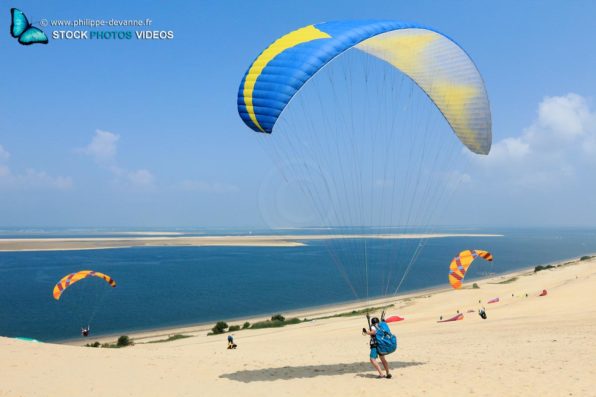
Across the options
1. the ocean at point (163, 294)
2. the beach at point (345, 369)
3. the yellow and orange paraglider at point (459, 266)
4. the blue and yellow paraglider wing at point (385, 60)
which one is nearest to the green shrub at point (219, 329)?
the ocean at point (163, 294)

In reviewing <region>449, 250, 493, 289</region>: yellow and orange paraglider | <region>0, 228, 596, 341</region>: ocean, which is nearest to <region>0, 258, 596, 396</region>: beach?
<region>0, 228, 596, 341</region>: ocean

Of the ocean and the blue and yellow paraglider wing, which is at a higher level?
the ocean

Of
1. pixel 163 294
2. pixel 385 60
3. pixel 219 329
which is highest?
pixel 163 294

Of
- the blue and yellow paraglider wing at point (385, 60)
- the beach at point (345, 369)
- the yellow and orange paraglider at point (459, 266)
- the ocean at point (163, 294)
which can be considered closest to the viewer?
the beach at point (345, 369)

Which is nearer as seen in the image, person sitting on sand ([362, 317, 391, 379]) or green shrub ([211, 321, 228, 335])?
person sitting on sand ([362, 317, 391, 379])

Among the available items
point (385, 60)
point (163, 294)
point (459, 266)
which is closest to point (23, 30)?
point (385, 60)

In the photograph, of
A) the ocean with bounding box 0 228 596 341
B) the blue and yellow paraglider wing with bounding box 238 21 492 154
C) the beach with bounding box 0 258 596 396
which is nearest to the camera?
the beach with bounding box 0 258 596 396

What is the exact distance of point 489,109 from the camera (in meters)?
12.9

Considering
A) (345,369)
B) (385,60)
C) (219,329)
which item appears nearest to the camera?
(345,369)

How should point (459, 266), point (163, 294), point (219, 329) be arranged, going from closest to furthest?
point (459, 266)
point (219, 329)
point (163, 294)

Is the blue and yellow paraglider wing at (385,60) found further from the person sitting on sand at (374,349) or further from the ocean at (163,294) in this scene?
the ocean at (163,294)

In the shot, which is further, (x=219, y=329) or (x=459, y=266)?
(x=219, y=329)

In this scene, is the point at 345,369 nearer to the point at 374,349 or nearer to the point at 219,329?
the point at 374,349

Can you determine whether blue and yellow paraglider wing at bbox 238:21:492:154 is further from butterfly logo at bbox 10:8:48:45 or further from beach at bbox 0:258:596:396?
butterfly logo at bbox 10:8:48:45
